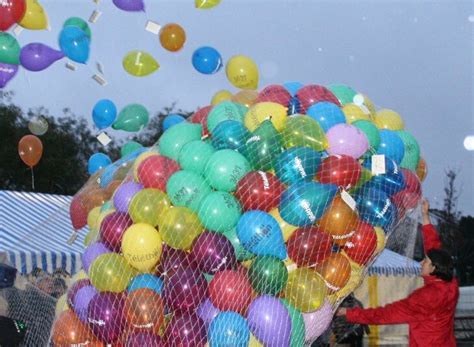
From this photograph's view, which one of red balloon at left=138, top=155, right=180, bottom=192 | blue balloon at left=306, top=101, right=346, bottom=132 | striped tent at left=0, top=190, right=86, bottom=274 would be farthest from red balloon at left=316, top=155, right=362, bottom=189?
striped tent at left=0, top=190, right=86, bottom=274

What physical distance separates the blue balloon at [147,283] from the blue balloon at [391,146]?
1.71 meters

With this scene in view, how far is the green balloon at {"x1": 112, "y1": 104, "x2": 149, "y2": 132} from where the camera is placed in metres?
6.39

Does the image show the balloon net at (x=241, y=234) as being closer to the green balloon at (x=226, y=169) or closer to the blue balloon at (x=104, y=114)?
the green balloon at (x=226, y=169)

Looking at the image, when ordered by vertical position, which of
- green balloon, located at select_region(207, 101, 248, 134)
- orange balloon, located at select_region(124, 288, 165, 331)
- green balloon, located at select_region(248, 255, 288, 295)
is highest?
green balloon, located at select_region(207, 101, 248, 134)

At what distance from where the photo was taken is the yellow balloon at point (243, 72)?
592cm

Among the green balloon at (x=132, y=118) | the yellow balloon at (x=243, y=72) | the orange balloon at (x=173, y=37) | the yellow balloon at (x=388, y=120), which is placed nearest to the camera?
the yellow balloon at (x=388, y=120)

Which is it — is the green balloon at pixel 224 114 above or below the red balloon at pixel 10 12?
below

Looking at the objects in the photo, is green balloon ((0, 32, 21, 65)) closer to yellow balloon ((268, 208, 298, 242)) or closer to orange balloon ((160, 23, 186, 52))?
orange balloon ((160, 23, 186, 52))

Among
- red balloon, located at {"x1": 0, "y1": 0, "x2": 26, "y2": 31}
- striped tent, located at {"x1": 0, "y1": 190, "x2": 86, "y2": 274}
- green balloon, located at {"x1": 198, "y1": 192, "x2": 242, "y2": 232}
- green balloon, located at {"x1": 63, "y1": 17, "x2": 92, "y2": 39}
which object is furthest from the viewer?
striped tent, located at {"x1": 0, "y1": 190, "x2": 86, "y2": 274}

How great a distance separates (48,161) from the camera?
25.2 m

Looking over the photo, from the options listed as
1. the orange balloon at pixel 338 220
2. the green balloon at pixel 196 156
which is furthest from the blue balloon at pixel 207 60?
the orange balloon at pixel 338 220

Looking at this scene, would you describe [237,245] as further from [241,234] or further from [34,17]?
[34,17]

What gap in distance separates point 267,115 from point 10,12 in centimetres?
299

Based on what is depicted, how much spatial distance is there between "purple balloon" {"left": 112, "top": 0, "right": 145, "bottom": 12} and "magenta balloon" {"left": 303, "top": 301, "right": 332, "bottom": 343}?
154 inches
